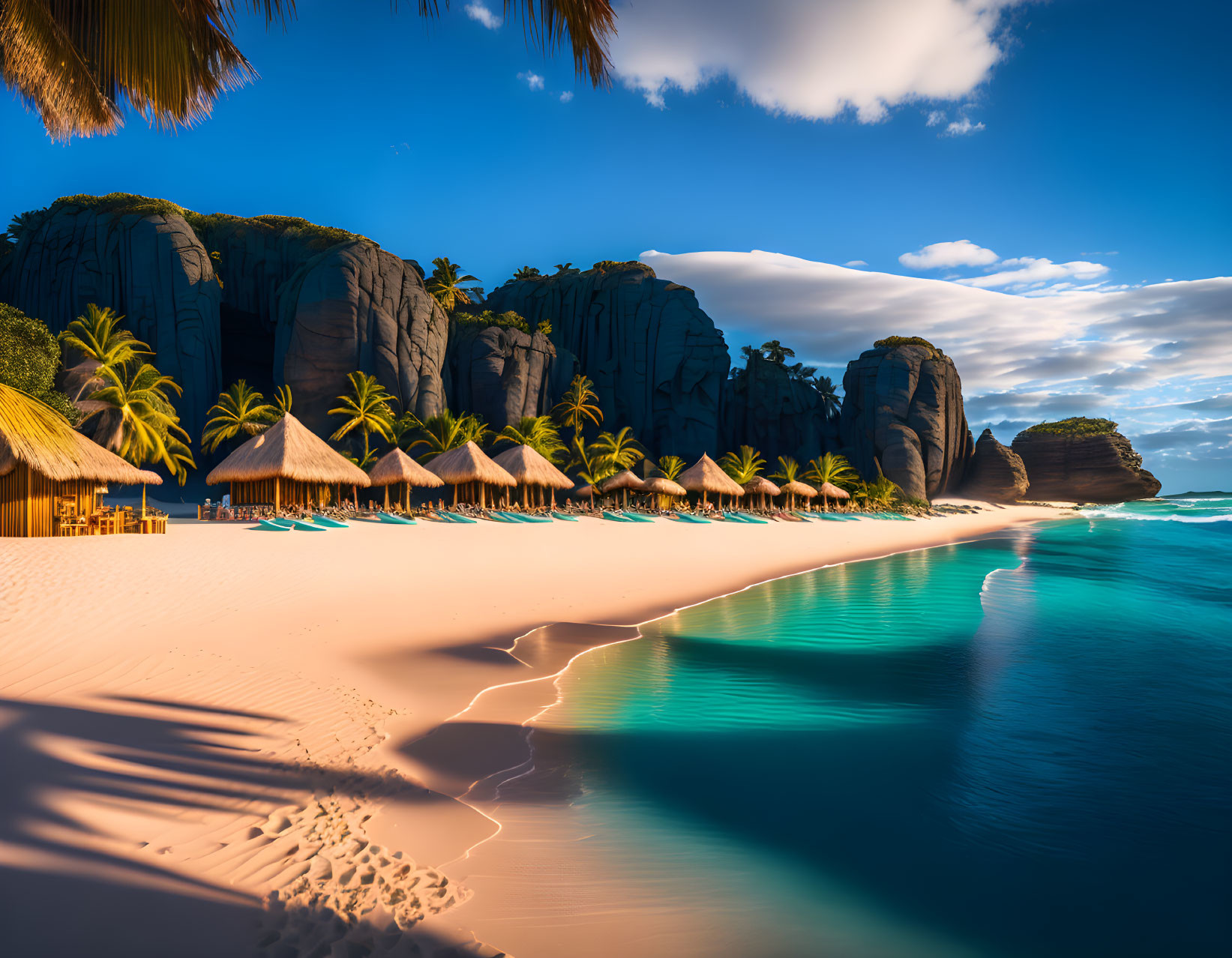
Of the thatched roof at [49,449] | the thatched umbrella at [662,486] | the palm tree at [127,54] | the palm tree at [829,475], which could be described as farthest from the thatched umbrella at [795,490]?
the palm tree at [127,54]

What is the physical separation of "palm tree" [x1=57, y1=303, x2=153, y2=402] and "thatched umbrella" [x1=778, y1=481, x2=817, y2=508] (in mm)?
33181

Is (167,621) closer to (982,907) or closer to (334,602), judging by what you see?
(334,602)

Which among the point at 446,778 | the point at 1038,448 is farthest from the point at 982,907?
the point at 1038,448

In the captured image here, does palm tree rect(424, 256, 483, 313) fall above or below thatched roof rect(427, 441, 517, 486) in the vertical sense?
above

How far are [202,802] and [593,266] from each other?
4854 centimetres

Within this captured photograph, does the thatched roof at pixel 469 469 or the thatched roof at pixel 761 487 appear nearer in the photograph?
the thatched roof at pixel 469 469

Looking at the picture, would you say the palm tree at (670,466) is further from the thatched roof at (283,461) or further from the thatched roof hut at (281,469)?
the thatched roof at (283,461)

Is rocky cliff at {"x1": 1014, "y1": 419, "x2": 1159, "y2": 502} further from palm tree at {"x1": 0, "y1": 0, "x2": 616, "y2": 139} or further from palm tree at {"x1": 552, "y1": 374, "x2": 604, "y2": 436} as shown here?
palm tree at {"x1": 0, "y1": 0, "x2": 616, "y2": 139}

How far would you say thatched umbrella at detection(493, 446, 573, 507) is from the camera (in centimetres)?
2730

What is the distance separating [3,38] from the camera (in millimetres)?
4234

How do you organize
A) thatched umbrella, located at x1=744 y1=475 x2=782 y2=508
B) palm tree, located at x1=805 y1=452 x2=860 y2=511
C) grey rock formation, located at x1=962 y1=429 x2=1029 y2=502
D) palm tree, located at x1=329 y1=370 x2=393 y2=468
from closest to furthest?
palm tree, located at x1=329 y1=370 x2=393 y2=468 < thatched umbrella, located at x1=744 y1=475 x2=782 y2=508 < palm tree, located at x1=805 y1=452 x2=860 y2=511 < grey rock formation, located at x1=962 y1=429 x2=1029 y2=502

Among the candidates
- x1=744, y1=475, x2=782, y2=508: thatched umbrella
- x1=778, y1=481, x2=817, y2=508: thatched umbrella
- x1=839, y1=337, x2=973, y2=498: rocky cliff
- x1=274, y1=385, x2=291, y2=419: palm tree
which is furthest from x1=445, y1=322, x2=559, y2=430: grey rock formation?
x1=839, y1=337, x2=973, y2=498: rocky cliff

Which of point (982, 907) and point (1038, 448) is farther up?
point (1038, 448)

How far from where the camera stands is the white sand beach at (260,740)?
2.67 metres
